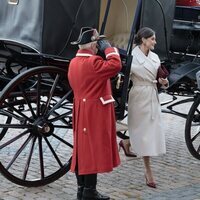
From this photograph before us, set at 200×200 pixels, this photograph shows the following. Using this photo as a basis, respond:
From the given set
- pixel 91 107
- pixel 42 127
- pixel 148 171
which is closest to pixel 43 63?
pixel 42 127

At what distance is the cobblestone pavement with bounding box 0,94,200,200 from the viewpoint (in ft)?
17.2

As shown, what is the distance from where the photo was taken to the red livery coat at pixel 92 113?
464 cm

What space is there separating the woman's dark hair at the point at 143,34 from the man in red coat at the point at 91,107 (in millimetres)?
804

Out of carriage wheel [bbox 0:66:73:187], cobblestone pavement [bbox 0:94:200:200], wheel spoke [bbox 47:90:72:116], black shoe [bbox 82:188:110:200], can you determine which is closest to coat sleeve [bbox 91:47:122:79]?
carriage wheel [bbox 0:66:73:187]

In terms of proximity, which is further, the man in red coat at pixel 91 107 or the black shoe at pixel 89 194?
the black shoe at pixel 89 194

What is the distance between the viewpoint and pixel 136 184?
570 cm

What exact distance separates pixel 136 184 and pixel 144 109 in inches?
33.6

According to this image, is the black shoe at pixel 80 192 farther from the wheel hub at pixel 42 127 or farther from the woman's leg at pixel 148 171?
the woman's leg at pixel 148 171

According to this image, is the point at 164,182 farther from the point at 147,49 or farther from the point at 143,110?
the point at 147,49

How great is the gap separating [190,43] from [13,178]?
143 inches

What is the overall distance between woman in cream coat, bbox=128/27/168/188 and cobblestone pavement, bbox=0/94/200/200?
16.2 inches

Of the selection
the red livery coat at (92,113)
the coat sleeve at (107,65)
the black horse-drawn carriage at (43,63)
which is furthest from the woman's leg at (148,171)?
the coat sleeve at (107,65)

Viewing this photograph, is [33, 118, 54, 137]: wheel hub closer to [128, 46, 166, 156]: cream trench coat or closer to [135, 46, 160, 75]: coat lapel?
[128, 46, 166, 156]: cream trench coat

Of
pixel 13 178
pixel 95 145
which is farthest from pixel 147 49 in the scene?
pixel 13 178
